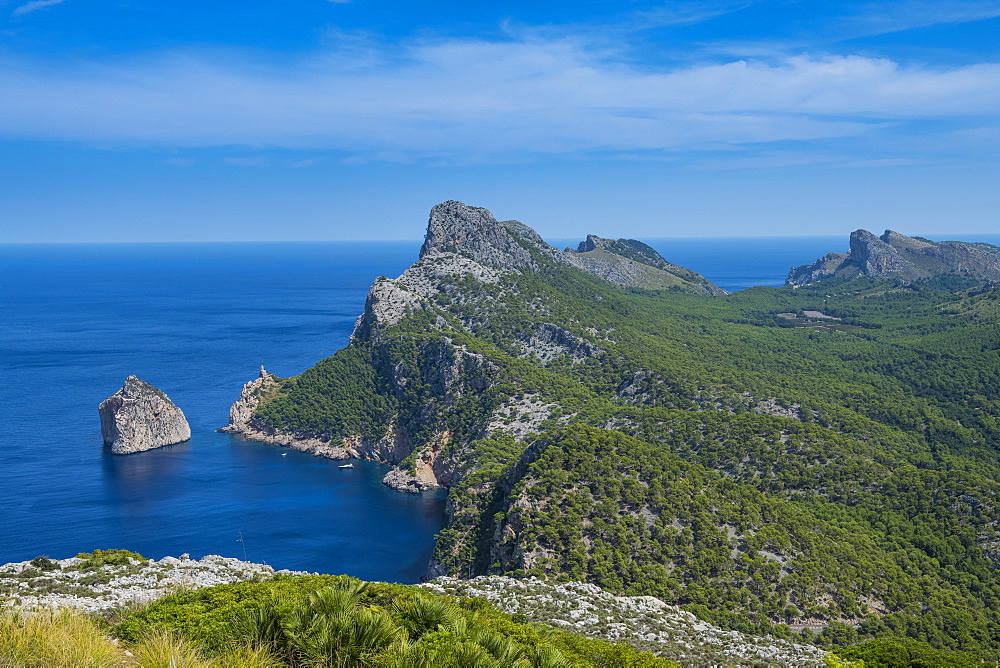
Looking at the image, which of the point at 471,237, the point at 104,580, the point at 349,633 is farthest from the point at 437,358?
the point at 349,633

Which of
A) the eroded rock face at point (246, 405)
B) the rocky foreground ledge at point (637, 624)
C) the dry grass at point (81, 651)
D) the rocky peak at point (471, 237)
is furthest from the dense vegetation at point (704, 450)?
the dry grass at point (81, 651)

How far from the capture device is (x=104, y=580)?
95.6 feet

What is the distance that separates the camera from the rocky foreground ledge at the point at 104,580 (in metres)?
26.0

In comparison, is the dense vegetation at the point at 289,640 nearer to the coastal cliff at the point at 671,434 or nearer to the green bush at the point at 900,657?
the green bush at the point at 900,657

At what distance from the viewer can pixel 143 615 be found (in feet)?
71.6

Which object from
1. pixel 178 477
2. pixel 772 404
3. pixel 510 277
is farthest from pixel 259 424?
pixel 772 404

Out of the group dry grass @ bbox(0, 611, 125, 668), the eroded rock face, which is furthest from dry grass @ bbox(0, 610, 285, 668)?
the eroded rock face

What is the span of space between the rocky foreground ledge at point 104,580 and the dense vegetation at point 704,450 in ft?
73.2

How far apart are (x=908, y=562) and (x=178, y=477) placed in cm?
8047

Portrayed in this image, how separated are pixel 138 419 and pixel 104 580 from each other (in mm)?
80015

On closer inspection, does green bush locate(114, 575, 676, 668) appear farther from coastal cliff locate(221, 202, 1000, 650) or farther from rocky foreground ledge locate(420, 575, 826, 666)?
coastal cliff locate(221, 202, 1000, 650)

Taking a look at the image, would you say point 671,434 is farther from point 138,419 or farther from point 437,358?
point 138,419

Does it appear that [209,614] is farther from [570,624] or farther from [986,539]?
[986,539]

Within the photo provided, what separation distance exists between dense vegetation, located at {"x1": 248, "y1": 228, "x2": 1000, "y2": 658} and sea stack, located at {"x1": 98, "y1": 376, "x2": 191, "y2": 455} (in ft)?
44.7
